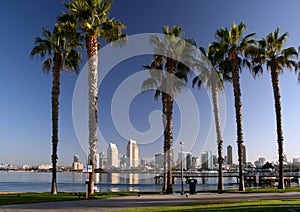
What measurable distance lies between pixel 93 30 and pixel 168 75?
730 centimetres

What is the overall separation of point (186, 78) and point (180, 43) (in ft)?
10.2

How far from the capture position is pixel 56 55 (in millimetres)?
27359

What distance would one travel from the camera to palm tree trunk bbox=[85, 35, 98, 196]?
2303 centimetres

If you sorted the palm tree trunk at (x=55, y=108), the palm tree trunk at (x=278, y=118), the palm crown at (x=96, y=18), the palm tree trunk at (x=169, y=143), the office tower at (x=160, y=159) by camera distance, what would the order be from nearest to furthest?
the palm crown at (x=96, y=18), the palm tree trunk at (x=55, y=108), the palm tree trunk at (x=169, y=143), the office tower at (x=160, y=159), the palm tree trunk at (x=278, y=118)

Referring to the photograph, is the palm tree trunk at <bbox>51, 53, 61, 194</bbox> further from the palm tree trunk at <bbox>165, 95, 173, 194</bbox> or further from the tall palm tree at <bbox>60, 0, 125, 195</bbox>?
the palm tree trunk at <bbox>165, 95, 173, 194</bbox>

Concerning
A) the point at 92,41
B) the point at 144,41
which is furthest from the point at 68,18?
the point at 144,41

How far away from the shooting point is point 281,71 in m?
32.8

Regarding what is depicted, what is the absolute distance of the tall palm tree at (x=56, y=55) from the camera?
26188 mm

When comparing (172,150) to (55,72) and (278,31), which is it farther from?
(278,31)

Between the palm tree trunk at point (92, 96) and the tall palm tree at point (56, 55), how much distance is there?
Answer: 6.58 ft

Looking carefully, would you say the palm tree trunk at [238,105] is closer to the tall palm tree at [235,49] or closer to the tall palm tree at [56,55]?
the tall palm tree at [235,49]

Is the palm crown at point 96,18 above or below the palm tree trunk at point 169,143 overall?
above

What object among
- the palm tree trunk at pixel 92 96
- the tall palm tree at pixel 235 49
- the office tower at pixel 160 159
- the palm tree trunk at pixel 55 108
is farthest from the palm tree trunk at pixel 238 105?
the palm tree trunk at pixel 55 108

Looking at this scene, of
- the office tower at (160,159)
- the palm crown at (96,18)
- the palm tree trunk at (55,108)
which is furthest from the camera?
the office tower at (160,159)
